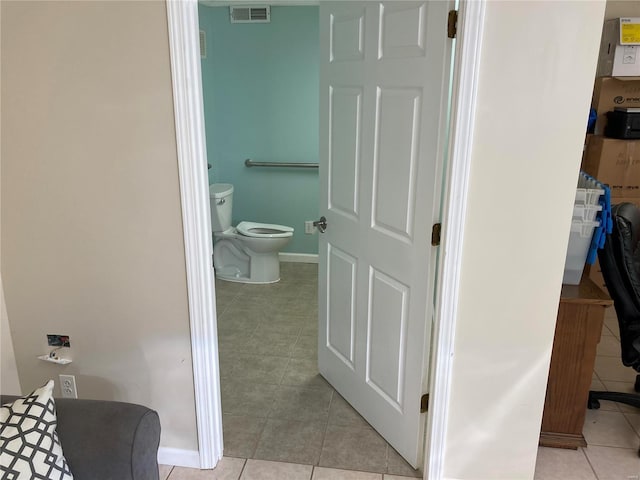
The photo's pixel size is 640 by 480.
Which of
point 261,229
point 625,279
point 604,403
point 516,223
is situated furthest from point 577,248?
point 261,229

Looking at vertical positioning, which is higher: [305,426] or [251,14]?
[251,14]

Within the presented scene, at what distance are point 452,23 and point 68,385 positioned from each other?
2.03 metres

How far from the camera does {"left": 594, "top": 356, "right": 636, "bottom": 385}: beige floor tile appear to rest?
2.87 metres

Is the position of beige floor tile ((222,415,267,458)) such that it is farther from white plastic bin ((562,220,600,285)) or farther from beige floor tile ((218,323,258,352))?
white plastic bin ((562,220,600,285))

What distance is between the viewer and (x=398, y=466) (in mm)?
2178

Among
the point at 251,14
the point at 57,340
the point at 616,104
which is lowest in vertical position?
the point at 57,340

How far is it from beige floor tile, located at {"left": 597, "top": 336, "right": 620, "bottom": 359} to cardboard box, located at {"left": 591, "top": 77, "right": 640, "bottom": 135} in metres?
1.60

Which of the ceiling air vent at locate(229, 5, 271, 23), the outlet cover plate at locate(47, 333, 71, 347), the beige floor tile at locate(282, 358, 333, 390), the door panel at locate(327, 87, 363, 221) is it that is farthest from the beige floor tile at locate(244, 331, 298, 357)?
the ceiling air vent at locate(229, 5, 271, 23)

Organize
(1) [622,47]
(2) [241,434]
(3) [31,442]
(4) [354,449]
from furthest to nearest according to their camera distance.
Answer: (1) [622,47] < (2) [241,434] < (4) [354,449] < (3) [31,442]

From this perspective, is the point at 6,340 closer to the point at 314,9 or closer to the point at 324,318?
the point at 324,318

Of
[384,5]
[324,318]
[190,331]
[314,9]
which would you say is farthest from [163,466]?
[314,9]

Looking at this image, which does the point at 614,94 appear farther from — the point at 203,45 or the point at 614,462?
the point at 203,45

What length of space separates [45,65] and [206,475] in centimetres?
171

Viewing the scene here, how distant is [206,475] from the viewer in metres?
2.13
